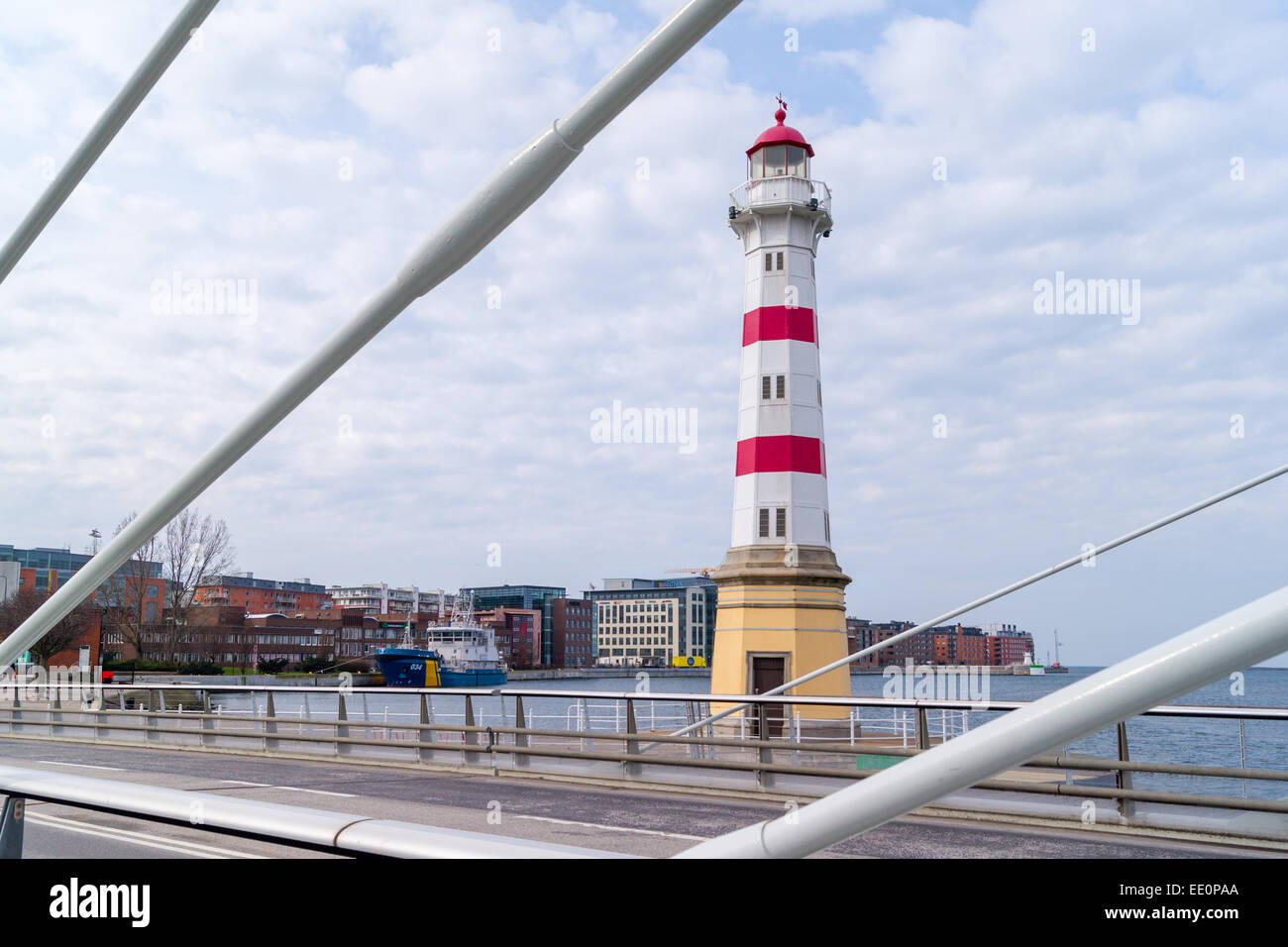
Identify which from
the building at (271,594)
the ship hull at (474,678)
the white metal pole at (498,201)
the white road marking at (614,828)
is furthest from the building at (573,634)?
the white metal pole at (498,201)

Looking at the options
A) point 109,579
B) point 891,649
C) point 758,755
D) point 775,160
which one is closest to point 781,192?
point 775,160

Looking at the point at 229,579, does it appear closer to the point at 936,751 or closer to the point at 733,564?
the point at 733,564

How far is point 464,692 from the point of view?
48.3 feet

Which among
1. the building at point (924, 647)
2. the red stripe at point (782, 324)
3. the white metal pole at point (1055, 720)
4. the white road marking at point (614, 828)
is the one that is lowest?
the building at point (924, 647)

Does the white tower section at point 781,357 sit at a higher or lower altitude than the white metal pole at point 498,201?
higher

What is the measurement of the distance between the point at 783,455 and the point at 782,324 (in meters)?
3.96

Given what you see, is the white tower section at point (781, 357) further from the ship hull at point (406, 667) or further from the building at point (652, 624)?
the building at point (652, 624)

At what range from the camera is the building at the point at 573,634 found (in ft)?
589

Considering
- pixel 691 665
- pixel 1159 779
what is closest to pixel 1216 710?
pixel 1159 779

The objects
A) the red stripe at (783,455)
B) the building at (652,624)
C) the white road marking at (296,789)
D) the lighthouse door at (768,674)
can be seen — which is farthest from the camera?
the building at (652,624)

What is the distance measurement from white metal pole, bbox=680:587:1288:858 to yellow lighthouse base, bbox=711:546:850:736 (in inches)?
1045

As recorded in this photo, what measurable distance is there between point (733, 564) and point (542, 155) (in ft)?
87.8

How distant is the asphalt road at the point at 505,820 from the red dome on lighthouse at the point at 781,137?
23.0 meters
